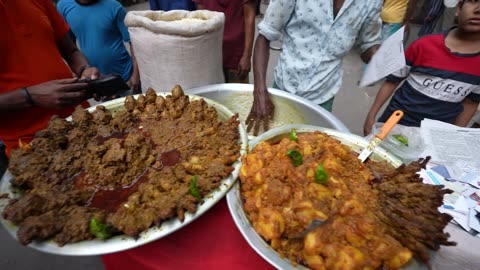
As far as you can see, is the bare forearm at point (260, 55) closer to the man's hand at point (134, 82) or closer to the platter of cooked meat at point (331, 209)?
the platter of cooked meat at point (331, 209)

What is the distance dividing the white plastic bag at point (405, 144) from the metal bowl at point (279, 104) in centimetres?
39

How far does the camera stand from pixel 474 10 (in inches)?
70.5

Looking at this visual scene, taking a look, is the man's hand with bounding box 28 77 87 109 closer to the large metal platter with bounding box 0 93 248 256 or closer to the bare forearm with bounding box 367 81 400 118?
the large metal platter with bounding box 0 93 248 256

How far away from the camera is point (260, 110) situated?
6.10 ft

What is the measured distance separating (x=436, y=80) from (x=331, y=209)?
1863 millimetres

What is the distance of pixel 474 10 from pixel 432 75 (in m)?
0.51

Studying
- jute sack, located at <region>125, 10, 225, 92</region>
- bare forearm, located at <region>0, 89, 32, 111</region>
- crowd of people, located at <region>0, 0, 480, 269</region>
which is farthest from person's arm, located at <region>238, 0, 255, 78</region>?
bare forearm, located at <region>0, 89, 32, 111</region>

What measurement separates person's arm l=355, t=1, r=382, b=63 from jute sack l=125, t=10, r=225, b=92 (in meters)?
1.19

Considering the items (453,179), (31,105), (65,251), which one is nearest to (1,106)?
(31,105)

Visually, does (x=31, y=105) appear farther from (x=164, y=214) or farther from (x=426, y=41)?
(x=426, y=41)

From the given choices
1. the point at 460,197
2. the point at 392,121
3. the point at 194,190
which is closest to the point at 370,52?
the point at 392,121

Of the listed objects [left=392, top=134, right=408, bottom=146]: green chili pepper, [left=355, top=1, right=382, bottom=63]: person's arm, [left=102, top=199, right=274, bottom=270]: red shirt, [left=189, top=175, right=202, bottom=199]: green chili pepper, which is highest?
[left=355, top=1, right=382, bottom=63]: person's arm

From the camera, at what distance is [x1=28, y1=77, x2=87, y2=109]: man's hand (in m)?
1.60

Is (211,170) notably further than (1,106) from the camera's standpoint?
No
